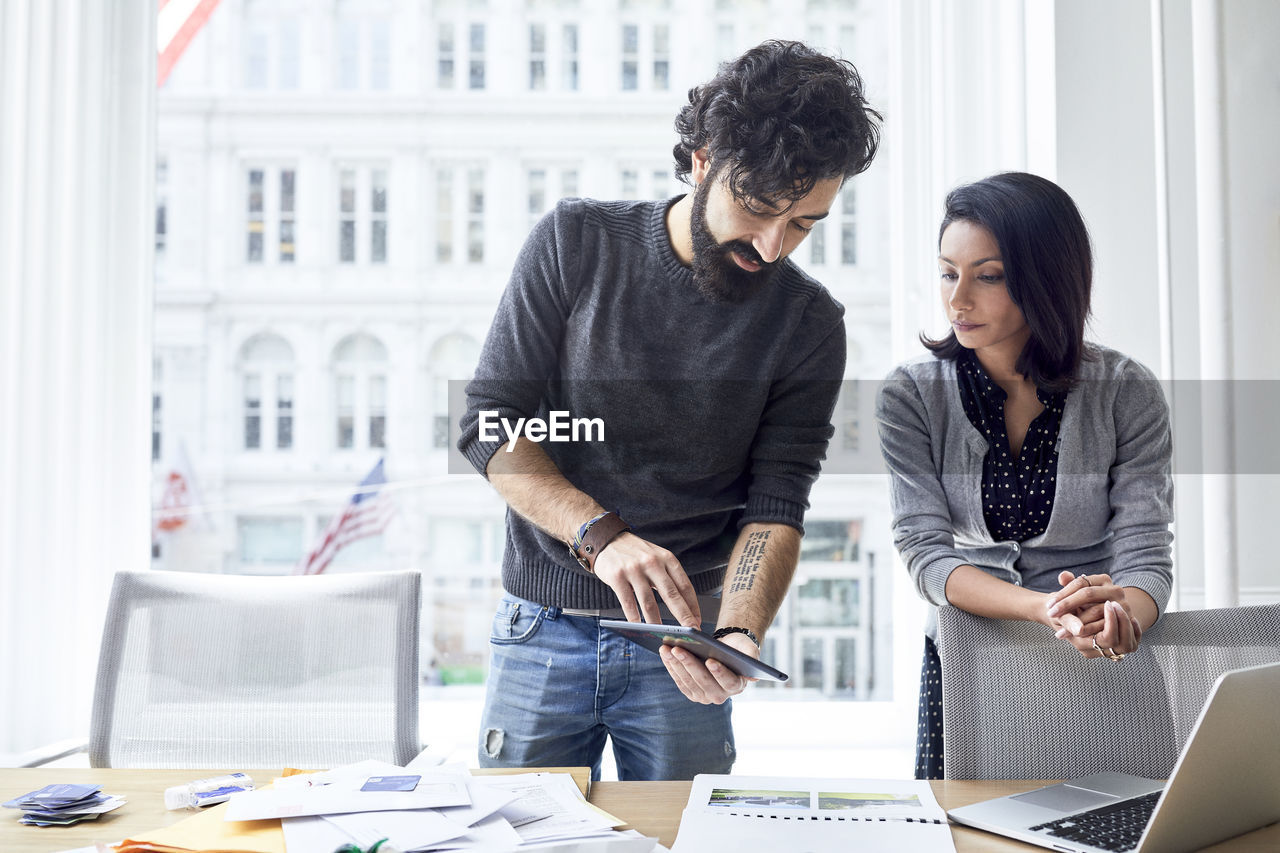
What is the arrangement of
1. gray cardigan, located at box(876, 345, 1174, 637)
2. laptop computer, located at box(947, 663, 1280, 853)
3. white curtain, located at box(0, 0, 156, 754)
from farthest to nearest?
white curtain, located at box(0, 0, 156, 754)
gray cardigan, located at box(876, 345, 1174, 637)
laptop computer, located at box(947, 663, 1280, 853)

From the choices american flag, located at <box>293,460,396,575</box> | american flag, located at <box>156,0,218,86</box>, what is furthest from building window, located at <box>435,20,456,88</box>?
american flag, located at <box>293,460,396,575</box>

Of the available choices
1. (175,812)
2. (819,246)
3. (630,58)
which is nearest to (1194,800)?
(175,812)

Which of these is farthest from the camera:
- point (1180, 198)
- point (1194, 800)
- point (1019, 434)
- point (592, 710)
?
point (1180, 198)

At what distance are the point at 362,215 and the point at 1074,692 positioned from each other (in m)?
2.11

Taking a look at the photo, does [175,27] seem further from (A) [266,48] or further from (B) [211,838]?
(B) [211,838]

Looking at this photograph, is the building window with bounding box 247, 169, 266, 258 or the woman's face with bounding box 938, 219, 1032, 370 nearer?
the woman's face with bounding box 938, 219, 1032, 370

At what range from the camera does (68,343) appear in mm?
2311

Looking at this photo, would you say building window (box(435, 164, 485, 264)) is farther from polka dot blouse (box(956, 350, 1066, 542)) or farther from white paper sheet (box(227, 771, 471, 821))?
white paper sheet (box(227, 771, 471, 821))

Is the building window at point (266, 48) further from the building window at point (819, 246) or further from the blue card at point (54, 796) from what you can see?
the blue card at point (54, 796)

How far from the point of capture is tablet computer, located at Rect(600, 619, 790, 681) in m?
1.06

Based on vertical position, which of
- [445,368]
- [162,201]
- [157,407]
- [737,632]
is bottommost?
[737,632]

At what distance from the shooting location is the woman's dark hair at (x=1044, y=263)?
5.24 feet

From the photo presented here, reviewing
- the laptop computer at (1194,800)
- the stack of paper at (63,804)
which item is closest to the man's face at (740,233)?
the laptop computer at (1194,800)

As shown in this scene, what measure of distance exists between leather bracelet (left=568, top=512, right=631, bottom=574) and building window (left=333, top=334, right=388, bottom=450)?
1.38 meters
